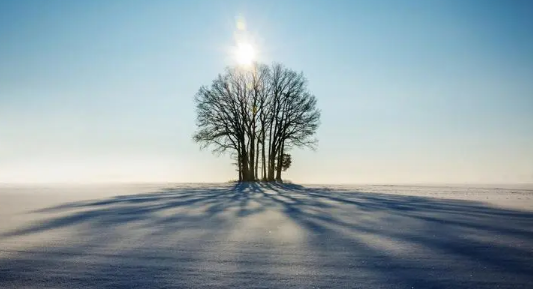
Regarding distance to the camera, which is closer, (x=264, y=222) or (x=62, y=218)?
(x=264, y=222)

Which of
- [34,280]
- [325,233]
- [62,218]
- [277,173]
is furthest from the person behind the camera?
[277,173]

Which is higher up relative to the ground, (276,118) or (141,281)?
(276,118)

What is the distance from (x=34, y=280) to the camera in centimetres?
336

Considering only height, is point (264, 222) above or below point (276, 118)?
below

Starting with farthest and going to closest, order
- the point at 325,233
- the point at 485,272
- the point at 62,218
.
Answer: the point at 62,218
the point at 325,233
the point at 485,272

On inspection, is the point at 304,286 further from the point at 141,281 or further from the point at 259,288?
the point at 141,281

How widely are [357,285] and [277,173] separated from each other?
106 feet

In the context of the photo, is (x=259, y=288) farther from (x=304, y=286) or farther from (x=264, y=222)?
(x=264, y=222)

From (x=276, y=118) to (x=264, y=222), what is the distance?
28737mm

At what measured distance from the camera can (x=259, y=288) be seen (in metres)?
3.10

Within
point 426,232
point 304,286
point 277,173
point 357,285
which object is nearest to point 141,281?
point 304,286

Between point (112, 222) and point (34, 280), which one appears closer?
point (34, 280)

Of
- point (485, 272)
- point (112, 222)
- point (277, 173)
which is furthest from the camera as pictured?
point (277, 173)

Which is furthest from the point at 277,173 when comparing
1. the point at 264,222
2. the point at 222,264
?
the point at 222,264
